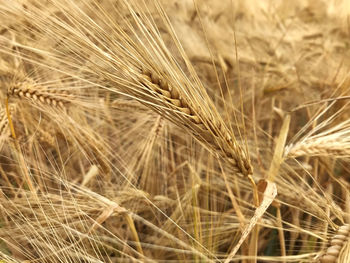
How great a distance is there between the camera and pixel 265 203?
673 mm

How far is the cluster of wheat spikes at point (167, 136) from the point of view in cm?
63

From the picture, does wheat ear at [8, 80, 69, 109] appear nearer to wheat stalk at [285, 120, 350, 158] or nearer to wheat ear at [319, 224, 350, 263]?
wheat stalk at [285, 120, 350, 158]

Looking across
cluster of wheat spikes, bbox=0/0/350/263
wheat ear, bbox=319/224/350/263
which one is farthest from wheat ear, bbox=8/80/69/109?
wheat ear, bbox=319/224/350/263

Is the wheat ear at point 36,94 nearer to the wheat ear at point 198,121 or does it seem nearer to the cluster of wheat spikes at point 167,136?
the cluster of wheat spikes at point 167,136

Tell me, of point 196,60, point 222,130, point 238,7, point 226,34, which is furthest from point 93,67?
point 238,7

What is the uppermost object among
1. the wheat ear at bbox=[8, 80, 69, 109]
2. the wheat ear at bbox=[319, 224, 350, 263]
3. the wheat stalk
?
the wheat stalk

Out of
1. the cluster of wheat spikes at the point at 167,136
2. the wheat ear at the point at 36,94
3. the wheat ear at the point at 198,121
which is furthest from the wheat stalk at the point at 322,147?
the wheat ear at the point at 36,94

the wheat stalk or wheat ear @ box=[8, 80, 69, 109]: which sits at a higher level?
the wheat stalk

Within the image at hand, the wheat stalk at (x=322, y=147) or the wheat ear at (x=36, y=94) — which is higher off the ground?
the wheat stalk at (x=322, y=147)

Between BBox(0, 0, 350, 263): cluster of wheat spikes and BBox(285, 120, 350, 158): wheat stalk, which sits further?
BBox(285, 120, 350, 158): wheat stalk

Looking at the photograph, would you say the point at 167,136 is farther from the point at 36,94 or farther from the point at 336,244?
the point at 336,244

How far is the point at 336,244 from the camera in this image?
2.15 ft

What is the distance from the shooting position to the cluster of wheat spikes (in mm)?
631

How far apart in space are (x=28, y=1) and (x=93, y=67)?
15 cm
